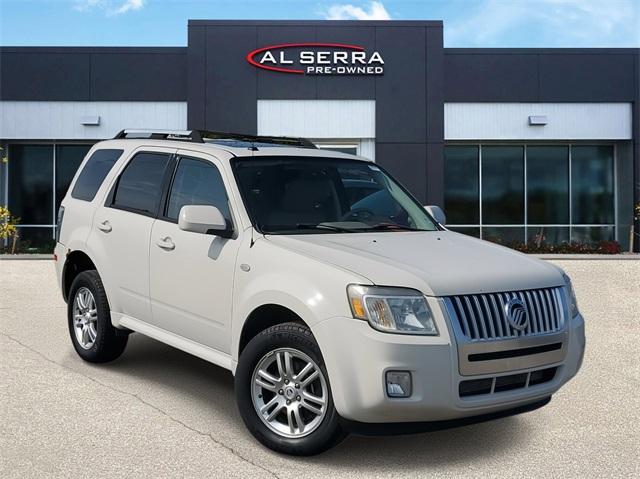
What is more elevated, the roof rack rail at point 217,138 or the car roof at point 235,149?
the roof rack rail at point 217,138

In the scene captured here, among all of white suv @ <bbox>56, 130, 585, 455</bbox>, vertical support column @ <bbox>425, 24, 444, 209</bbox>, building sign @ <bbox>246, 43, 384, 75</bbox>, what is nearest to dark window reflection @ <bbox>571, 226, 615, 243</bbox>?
vertical support column @ <bbox>425, 24, 444, 209</bbox>

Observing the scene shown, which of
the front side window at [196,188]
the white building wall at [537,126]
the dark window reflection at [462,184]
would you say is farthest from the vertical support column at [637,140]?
the front side window at [196,188]

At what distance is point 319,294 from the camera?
165 inches

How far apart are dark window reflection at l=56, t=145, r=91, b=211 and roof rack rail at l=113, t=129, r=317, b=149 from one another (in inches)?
725

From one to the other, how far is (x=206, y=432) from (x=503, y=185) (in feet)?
70.6

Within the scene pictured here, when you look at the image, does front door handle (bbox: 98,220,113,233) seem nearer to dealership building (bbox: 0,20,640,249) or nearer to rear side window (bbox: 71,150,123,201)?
rear side window (bbox: 71,150,123,201)

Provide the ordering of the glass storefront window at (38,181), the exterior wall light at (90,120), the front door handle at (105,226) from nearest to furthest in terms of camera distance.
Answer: the front door handle at (105,226) → the exterior wall light at (90,120) → the glass storefront window at (38,181)

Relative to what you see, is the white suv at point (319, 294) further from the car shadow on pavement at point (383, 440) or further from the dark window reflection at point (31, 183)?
the dark window reflection at point (31, 183)

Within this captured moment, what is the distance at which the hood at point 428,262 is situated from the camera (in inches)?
162

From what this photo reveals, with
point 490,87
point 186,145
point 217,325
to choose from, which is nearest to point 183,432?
point 217,325

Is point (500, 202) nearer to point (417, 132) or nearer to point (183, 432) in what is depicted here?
point (417, 132)

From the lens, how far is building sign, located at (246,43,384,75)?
2316 cm

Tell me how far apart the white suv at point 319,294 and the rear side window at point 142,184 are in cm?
2

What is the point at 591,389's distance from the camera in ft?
20.1
